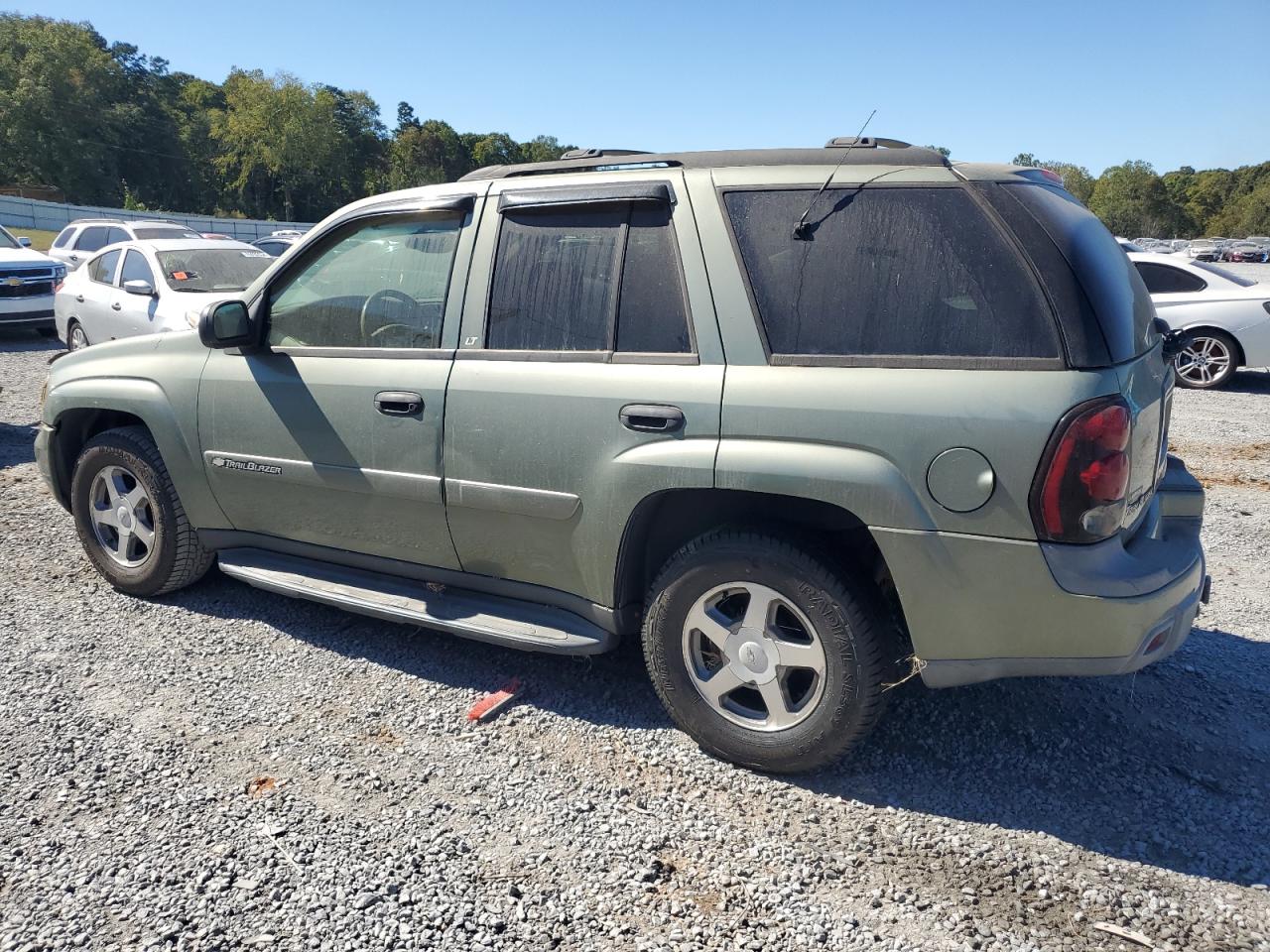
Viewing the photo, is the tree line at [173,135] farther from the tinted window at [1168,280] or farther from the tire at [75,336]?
the tinted window at [1168,280]

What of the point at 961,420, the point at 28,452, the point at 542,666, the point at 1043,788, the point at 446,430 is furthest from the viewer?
the point at 28,452

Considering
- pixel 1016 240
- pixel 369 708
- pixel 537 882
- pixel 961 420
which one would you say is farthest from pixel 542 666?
pixel 1016 240

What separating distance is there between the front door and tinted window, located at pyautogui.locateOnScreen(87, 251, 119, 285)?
816cm

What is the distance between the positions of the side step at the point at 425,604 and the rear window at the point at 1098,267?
6.40 feet

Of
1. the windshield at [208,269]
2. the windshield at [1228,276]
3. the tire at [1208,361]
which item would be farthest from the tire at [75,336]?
the windshield at [1228,276]

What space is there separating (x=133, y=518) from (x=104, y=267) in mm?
8047

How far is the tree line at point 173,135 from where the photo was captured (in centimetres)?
6625

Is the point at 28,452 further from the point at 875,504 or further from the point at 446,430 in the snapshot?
the point at 875,504

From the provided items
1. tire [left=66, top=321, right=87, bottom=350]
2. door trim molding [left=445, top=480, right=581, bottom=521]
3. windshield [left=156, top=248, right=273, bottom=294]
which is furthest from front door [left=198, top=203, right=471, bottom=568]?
tire [left=66, top=321, right=87, bottom=350]

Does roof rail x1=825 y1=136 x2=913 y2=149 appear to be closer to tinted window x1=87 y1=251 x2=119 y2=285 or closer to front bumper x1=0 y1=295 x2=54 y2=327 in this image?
tinted window x1=87 y1=251 x2=119 y2=285

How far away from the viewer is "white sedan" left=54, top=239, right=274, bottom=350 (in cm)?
999

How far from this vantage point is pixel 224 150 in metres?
84.1

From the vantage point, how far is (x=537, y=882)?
8.80ft

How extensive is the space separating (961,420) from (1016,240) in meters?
0.57
